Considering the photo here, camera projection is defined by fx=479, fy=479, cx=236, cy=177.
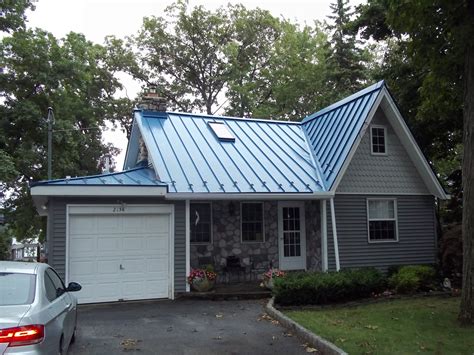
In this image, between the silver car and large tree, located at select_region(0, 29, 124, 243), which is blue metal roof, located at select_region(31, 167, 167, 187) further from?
large tree, located at select_region(0, 29, 124, 243)

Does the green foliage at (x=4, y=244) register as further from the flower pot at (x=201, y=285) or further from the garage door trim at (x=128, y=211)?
the flower pot at (x=201, y=285)

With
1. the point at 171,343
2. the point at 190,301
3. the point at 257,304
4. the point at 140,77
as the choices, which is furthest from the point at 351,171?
the point at 140,77

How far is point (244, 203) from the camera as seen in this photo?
15.1m

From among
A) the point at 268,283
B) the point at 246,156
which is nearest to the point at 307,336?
the point at 268,283

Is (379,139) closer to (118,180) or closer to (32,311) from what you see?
(118,180)

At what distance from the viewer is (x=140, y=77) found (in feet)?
122

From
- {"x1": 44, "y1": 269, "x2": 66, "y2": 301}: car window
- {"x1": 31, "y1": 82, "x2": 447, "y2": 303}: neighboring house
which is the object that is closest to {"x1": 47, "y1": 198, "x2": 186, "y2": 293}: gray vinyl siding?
{"x1": 31, "y1": 82, "x2": 447, "y2": 303}: neighboring house

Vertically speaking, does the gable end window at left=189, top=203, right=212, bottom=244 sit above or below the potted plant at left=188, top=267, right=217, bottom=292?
above

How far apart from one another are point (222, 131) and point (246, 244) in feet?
13.8

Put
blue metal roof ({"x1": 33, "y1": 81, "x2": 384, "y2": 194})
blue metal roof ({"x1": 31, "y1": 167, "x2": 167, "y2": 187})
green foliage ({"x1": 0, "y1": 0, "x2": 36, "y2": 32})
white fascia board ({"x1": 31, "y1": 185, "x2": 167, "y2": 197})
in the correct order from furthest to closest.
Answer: green foliage ({"x1": 0, "y1": 0, "x2": 36, "y2": 32}) < blue metal roof ({"x1": 33, "y1": 81, "x2": 384, "y2": 194}) < blue metal roof ({"x1": 31, "y1": 167, "x2": 167, "y2": 187}) < white fascia board ({"x1": 31, "y1": 185, "x2": 167, "y2": 197})

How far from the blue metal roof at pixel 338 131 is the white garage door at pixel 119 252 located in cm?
533

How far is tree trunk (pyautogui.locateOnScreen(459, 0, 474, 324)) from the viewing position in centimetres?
872

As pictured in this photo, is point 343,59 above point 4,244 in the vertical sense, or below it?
above

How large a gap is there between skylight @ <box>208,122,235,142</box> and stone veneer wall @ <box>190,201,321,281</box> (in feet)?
Answer: 8.21
